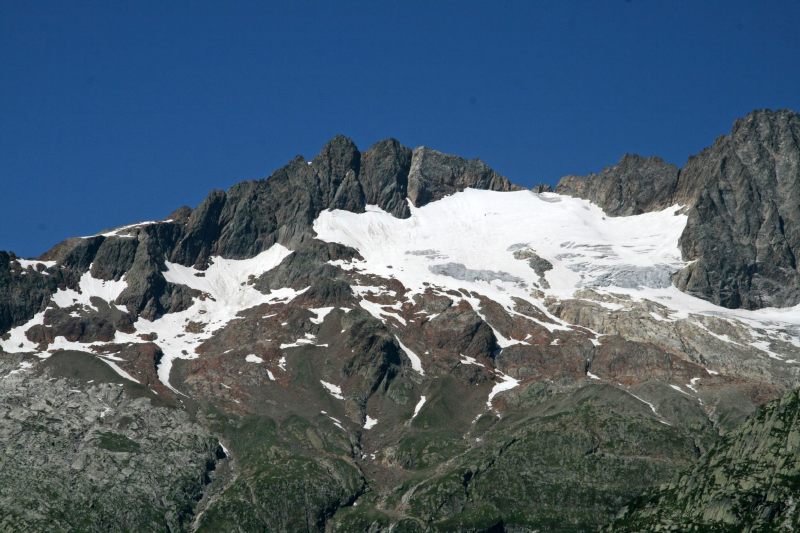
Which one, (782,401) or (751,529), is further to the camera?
(782,401)

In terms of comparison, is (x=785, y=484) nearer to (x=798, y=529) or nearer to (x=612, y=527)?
(x=798, y=529)

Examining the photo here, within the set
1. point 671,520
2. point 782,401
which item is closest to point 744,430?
point 782,401

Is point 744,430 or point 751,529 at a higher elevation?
point 744,430

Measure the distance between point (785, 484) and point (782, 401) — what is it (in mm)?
19228

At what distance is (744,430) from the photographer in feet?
618

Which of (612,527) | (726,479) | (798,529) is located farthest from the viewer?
(612,527)

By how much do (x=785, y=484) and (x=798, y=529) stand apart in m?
9.61

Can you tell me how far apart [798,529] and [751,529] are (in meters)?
7.71

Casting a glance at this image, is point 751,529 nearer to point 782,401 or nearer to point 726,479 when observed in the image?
point 726,479

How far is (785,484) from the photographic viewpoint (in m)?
169

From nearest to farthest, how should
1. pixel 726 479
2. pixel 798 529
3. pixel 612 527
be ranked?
pixel 798 529, pixel 726 479, pixel 612 527

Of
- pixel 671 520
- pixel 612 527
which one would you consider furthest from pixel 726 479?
pixel 612 527

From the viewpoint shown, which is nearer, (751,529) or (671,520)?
(751,529)

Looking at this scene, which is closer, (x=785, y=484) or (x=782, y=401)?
(x=785, y=484)
